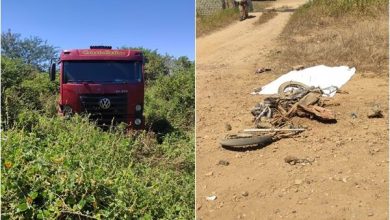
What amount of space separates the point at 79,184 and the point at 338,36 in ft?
24.9

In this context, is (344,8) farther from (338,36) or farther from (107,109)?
(107,109)

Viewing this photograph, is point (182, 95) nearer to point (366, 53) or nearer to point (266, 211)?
point (366, 53)

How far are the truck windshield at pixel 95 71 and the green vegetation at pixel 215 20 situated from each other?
15.8 ft

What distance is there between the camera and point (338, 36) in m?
9.27

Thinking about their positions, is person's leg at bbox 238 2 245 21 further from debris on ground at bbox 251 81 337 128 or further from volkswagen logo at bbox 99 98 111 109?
debris on ground at bbox 251 81 337 128

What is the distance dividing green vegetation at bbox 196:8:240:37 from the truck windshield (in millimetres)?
4822

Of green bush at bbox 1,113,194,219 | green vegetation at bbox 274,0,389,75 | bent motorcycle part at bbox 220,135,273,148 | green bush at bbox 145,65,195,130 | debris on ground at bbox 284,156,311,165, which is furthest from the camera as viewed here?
green bush at bbox 145,65,195,130

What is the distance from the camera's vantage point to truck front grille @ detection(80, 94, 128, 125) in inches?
247

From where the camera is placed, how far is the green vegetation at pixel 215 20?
1167cm

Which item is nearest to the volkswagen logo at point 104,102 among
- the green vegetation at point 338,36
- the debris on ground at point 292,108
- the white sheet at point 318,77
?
the white sheet at point 318,77

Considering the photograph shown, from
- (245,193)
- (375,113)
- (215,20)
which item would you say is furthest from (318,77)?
(215,20)

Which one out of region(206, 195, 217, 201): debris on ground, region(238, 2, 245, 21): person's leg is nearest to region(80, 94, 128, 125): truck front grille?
region(206, 195, 217, 201): debris on ground

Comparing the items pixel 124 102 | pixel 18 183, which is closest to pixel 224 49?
pixel 124 102

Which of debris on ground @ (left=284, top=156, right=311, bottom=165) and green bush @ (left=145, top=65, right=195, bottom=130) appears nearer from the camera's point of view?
debris on ground @ (left=284, top=156, right=311, bottom=165)
